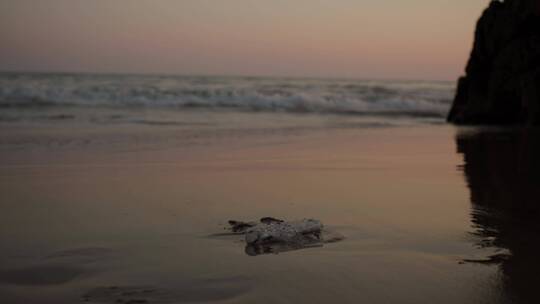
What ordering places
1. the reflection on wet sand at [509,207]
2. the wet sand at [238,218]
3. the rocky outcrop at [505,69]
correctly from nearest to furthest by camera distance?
the wet sand at [238,218] < the reflection on wet sand at [509,207] < the rocky outcrop at [505,69]

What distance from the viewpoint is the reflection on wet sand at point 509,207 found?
3.21 metres

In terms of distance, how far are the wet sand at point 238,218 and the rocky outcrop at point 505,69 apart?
7.66 meters

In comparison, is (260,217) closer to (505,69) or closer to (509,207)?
(509,207)

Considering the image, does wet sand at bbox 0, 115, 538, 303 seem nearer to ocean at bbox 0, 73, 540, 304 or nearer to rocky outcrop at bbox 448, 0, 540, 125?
ocean at bbox 0, 73, 540, 304

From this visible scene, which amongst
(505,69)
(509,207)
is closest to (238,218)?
(509,207)

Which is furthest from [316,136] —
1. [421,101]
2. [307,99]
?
[421,101]

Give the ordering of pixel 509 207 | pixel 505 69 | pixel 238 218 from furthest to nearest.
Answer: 1. pixel 505 69
2. pixel 509 207
3. pixel 238 218

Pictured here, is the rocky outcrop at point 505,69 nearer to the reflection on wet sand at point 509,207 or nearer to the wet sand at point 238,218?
the reflection on wet sand at point 509,207

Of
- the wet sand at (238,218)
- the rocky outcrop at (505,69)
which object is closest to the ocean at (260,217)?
Result: the wet sand at (238,218)

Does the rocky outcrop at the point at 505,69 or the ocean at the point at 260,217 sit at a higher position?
the rocky outcrop at the point at 505,69

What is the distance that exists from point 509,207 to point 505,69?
1258 centimetres

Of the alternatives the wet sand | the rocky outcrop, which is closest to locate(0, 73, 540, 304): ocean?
the wet sand

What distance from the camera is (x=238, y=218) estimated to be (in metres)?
4.56

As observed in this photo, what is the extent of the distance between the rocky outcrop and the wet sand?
7.66m
